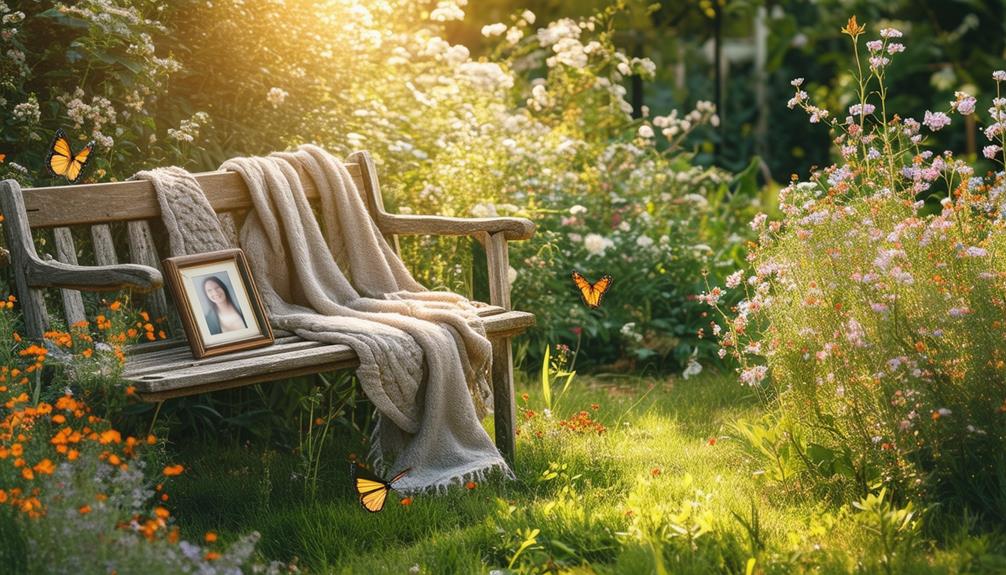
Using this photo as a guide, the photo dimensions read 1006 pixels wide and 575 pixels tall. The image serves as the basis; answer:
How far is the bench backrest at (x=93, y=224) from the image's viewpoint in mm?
3281

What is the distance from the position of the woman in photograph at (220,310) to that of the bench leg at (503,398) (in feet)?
2.65

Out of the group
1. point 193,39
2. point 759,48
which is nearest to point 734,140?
point 759,48

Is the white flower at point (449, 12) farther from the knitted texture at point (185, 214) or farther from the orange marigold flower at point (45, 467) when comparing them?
the orange marigold flower at point (45, 467)

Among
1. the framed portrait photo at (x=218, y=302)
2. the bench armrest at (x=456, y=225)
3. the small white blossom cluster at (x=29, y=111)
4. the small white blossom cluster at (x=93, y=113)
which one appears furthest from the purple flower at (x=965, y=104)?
the small white blossom cluster at (x=29, y=111)

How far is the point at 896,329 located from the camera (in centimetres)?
306

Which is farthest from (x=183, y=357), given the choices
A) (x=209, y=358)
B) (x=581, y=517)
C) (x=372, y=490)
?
(x=581, y=517)

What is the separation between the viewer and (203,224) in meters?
3.72

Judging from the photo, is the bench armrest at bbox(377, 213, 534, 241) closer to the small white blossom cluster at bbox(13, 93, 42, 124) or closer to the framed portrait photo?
the framed portrait photo

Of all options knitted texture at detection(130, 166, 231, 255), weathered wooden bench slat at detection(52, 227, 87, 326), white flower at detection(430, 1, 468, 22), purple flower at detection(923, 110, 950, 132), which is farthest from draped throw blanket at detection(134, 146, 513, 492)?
white flower at detection(430, 1, 468, 22)

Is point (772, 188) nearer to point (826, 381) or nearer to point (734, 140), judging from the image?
point (734, 140)

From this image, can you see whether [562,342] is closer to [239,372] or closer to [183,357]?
[183,357]

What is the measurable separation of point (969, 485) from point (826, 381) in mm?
454

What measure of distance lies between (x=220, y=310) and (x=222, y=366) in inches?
12.9

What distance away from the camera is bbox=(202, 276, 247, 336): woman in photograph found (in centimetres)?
350
